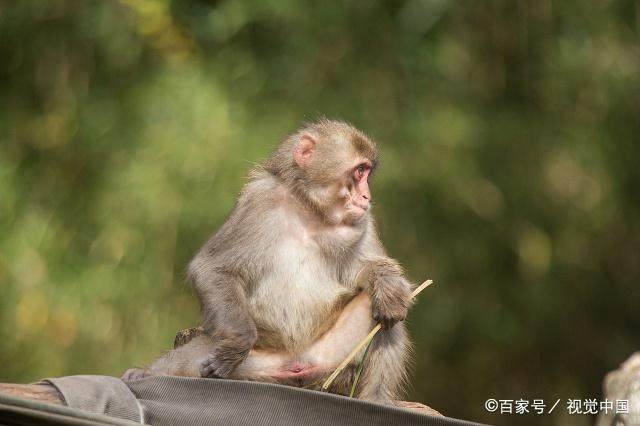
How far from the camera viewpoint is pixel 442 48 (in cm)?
664

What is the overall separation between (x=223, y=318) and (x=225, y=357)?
0.47 feet

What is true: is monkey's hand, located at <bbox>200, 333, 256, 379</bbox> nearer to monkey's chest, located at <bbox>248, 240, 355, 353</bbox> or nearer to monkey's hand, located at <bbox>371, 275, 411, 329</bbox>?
monkey's chest, located at <bbox>248, 240, 355, 353</bbox>

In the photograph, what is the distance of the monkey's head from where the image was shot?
3.73 metres

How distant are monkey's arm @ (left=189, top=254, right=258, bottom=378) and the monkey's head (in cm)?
43

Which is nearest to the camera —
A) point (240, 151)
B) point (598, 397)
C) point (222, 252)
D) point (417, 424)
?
point (417, 424)

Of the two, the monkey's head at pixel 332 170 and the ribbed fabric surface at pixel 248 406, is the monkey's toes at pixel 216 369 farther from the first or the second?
the monkey's head at pixel 332 170

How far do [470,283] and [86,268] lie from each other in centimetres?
242

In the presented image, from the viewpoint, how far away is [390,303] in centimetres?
349

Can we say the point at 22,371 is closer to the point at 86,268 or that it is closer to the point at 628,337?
the point at 86,268

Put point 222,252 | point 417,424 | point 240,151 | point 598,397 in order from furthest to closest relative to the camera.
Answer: point 598,397
point 240,151
point 222,252
point 417,424

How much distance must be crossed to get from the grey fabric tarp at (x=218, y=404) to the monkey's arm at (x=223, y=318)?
336 millimetres

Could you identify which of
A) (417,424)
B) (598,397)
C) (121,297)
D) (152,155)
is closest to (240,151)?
(152,155)

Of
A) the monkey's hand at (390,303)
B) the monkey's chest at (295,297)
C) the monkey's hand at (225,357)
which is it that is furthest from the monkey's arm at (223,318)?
the monkey's hand at (390,303)

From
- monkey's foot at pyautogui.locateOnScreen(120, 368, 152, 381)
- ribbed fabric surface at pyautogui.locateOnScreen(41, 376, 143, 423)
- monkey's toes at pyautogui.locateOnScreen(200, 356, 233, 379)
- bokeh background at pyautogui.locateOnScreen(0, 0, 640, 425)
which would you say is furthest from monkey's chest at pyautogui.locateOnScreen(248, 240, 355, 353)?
bokeh background at pyautogui.locateOnScreen(0, 0, 640, 425)
